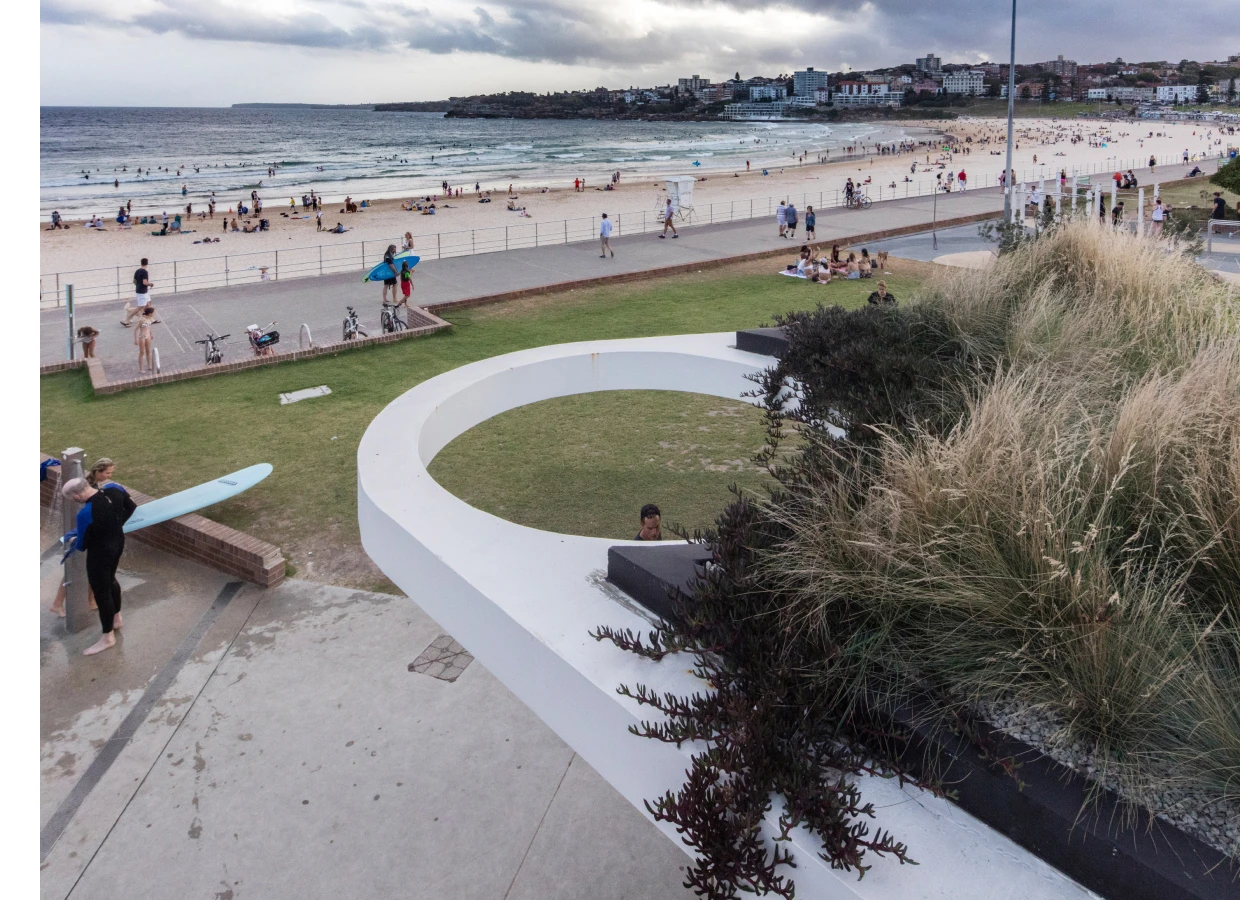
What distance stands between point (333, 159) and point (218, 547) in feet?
302

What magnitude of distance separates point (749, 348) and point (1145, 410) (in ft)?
16.6

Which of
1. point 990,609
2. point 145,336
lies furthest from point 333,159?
point 990,609

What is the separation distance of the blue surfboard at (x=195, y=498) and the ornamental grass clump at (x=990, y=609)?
5.86 m

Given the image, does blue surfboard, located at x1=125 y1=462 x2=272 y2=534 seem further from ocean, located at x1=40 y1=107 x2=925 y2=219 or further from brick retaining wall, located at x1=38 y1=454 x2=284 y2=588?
ocean, located at x1=40 y1=107 x2=925 y2=219

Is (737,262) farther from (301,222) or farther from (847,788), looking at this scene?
(301,222)

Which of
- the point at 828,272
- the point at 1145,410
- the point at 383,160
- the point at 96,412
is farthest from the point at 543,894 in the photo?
the point at 383,160

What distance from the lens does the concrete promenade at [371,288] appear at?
54.1 feet

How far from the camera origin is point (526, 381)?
8.59 m

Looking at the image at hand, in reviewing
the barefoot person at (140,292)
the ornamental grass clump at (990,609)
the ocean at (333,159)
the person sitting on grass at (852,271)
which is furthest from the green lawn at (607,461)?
the ocean at (333,159)

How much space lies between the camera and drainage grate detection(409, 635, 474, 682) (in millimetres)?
6348

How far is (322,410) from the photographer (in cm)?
1226

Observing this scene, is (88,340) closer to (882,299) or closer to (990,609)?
(882,299)

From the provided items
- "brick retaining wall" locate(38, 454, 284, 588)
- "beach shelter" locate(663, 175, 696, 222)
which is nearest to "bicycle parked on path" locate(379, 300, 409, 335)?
"brick retaining wall" locate(38, 454, 284, 588)

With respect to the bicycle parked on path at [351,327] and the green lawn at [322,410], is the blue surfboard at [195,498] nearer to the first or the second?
the green lawn at [322,410]
